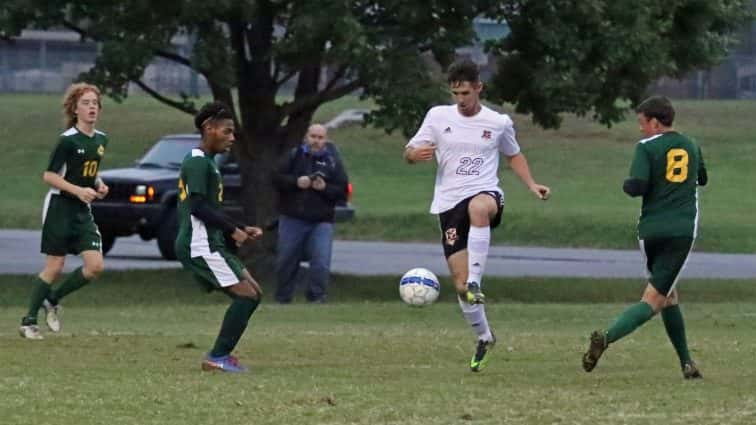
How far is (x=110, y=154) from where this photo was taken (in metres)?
46.8

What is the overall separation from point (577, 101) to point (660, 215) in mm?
9903

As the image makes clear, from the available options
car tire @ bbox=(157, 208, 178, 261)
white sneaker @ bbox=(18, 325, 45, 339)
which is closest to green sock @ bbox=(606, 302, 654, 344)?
white sneaker @ bbox=(18, 325, 45, 339)

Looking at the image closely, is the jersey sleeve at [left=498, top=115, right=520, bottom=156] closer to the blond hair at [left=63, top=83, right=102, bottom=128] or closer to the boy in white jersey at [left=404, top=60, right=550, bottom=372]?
the boy in white jersey at [left=404, top=60, right=550, bottom=372]

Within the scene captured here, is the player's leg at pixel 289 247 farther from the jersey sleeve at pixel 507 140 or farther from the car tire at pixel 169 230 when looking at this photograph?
the jersey sleeve at pixel 507 140

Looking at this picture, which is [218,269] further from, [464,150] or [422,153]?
[464,150]

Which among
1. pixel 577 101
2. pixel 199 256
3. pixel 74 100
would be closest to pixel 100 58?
pixel 577 101

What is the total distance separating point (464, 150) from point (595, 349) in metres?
1.52

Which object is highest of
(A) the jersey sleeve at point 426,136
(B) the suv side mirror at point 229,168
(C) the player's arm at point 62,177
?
(A) the jersey sleeve at point 426,136

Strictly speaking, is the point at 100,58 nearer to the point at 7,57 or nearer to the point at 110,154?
the point at 110,154

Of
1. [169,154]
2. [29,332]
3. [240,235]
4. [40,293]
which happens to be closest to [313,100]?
[169,154]

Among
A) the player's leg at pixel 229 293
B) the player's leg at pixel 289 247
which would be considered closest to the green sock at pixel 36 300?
the player's leg at pixel 229 293

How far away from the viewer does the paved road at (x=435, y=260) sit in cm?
2491

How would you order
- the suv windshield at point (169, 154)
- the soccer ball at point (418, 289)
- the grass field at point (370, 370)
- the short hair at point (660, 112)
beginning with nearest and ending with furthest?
the grass field at point (370, 370)
the short hair at point (660, 112)
the soccer ball at point (418, 289)
the suv windshield at point (169, 154)

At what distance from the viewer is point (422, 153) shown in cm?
1092
